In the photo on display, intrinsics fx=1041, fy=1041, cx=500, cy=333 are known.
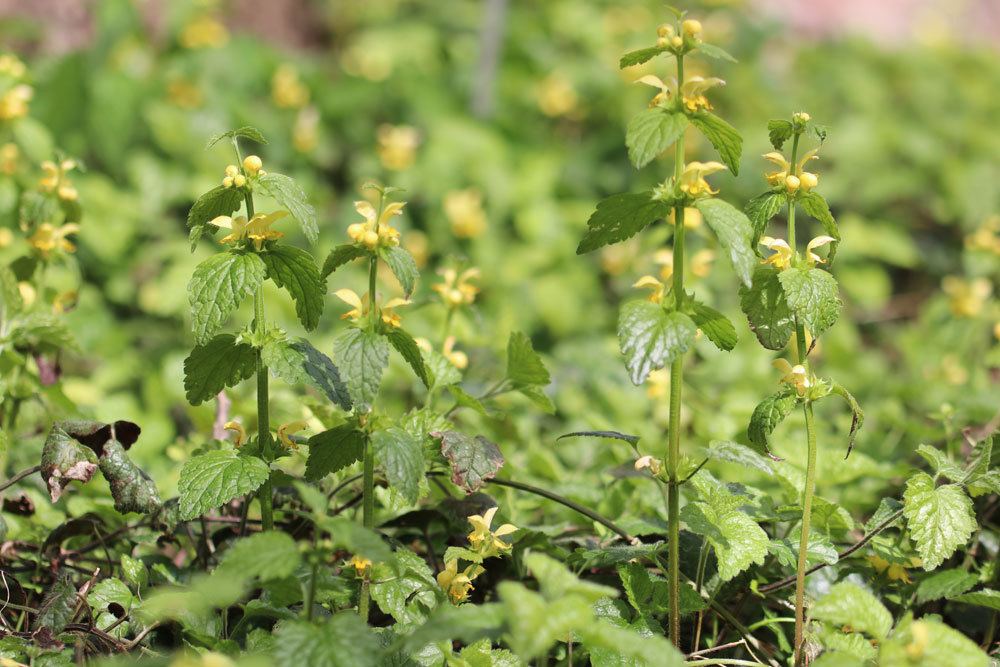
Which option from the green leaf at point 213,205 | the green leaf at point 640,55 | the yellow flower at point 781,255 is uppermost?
the green leaf at point 640,55

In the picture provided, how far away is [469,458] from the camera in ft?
5.44

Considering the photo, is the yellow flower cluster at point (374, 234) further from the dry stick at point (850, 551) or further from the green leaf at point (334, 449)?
the dry stick at point (850, 551)

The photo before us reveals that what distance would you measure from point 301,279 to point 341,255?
0.26ft

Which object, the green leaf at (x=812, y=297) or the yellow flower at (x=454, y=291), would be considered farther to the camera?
the yellow flower at (x=454, y=291)

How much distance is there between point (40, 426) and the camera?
225cm

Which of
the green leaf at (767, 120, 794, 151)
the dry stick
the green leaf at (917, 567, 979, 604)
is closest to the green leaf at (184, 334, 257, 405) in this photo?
the green leaf at (767, 120, 794, 151)

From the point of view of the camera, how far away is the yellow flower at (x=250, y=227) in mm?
1533

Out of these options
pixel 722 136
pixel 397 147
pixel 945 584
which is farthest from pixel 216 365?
pixel 397 147

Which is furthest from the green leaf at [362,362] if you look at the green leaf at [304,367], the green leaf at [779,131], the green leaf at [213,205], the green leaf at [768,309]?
the green leaf at [779,131]

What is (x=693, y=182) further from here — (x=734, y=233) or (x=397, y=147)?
(x=397, y=147)

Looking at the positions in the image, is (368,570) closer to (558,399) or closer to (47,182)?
(47,182)

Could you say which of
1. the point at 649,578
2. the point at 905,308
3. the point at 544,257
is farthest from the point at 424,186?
the point at 649,578

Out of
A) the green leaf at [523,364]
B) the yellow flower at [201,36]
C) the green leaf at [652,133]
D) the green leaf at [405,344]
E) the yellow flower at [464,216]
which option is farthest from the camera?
the yellow flower at [201,36]

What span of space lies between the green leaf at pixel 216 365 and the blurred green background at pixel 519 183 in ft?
2.55
